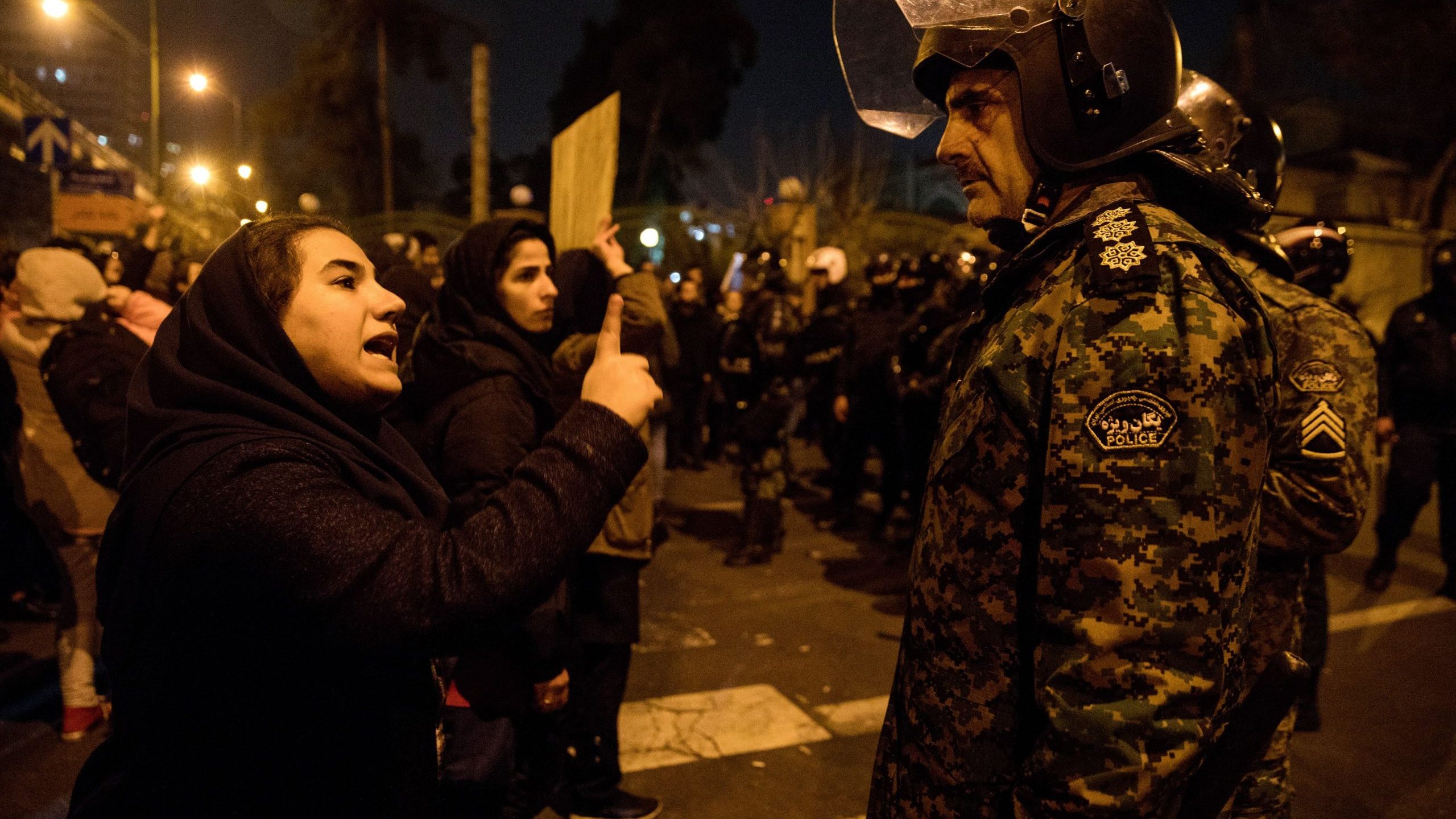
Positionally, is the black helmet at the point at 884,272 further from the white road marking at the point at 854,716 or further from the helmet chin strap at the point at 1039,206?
the helmet chin strap at the point at 1039,206

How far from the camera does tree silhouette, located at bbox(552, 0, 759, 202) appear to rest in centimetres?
2786

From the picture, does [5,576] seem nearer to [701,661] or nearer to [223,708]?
[701,661]

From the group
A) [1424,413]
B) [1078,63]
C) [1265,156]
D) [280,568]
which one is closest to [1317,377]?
[1265,156]

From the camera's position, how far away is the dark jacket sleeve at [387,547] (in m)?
1.25

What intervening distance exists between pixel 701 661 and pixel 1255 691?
12.3ft

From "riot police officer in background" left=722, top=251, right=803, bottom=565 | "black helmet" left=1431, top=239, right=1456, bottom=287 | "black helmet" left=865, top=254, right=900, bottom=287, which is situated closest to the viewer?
"black helmet" left=1431, top=239, right=1456, bottom=287

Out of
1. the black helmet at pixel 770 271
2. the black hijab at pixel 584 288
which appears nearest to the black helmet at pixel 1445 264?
the black helmet at pixel 770 271

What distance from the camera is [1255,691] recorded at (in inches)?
60.2

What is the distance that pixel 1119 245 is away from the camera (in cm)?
139

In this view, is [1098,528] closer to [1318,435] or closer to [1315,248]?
[1318,435]

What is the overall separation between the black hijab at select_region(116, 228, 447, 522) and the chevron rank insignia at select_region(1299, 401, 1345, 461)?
2388 millimetres

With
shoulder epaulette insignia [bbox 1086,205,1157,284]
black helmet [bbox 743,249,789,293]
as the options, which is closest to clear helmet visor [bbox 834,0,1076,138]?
shoulder epaulette insignia [bbox 1086,205,1157,284]

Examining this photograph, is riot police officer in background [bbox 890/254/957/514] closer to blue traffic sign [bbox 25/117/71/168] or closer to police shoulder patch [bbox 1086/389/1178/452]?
police shoulder patch [bbox 1086/389/1178/452]

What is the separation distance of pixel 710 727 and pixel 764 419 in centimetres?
323
